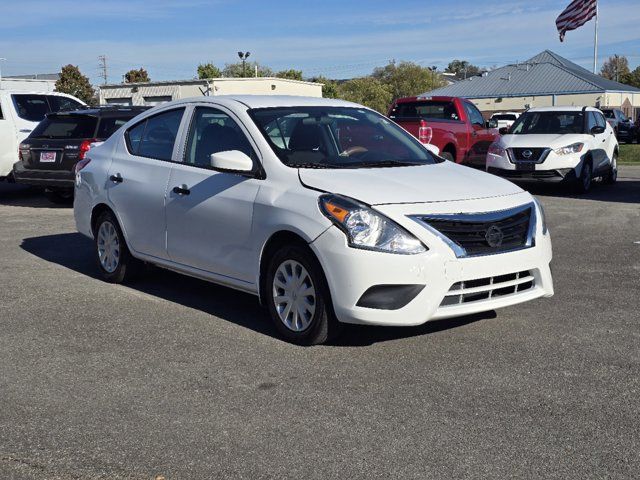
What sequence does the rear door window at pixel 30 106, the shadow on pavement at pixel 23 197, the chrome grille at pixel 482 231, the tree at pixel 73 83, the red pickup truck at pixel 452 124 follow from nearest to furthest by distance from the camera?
the chrome grille at pixel 482 231, the shadow on pavement at pixel 23 197, the rear door window at pixel 30 106, the red pickup truck at pixel 452 124, the tree at pixel 73 83

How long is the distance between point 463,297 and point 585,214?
26.5 feet

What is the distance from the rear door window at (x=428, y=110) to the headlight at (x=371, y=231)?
42.1ft

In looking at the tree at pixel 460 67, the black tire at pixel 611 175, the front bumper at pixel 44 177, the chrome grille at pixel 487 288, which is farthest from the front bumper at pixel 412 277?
the tree at pixel 460 67

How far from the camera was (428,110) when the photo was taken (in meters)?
18.0

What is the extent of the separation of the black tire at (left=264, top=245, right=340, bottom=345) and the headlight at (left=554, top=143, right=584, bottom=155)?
35.4 ft

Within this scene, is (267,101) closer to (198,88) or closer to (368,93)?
(198,88)

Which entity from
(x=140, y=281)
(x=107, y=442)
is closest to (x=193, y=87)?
(x=140, y=281)

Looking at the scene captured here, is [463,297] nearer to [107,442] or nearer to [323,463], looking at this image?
[323,463]

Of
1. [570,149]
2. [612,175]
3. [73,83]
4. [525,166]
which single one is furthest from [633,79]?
[525,166]

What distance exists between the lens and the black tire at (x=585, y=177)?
15510mm

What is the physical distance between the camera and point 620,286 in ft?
24.7

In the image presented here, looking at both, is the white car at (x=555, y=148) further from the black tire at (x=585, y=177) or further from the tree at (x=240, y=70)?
the tree at (x=240, y=70)

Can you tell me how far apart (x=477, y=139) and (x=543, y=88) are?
53114mm

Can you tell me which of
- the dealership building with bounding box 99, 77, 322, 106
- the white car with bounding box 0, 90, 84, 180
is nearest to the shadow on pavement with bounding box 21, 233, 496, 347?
the white car with bounding box 0, 90, 84, 180
